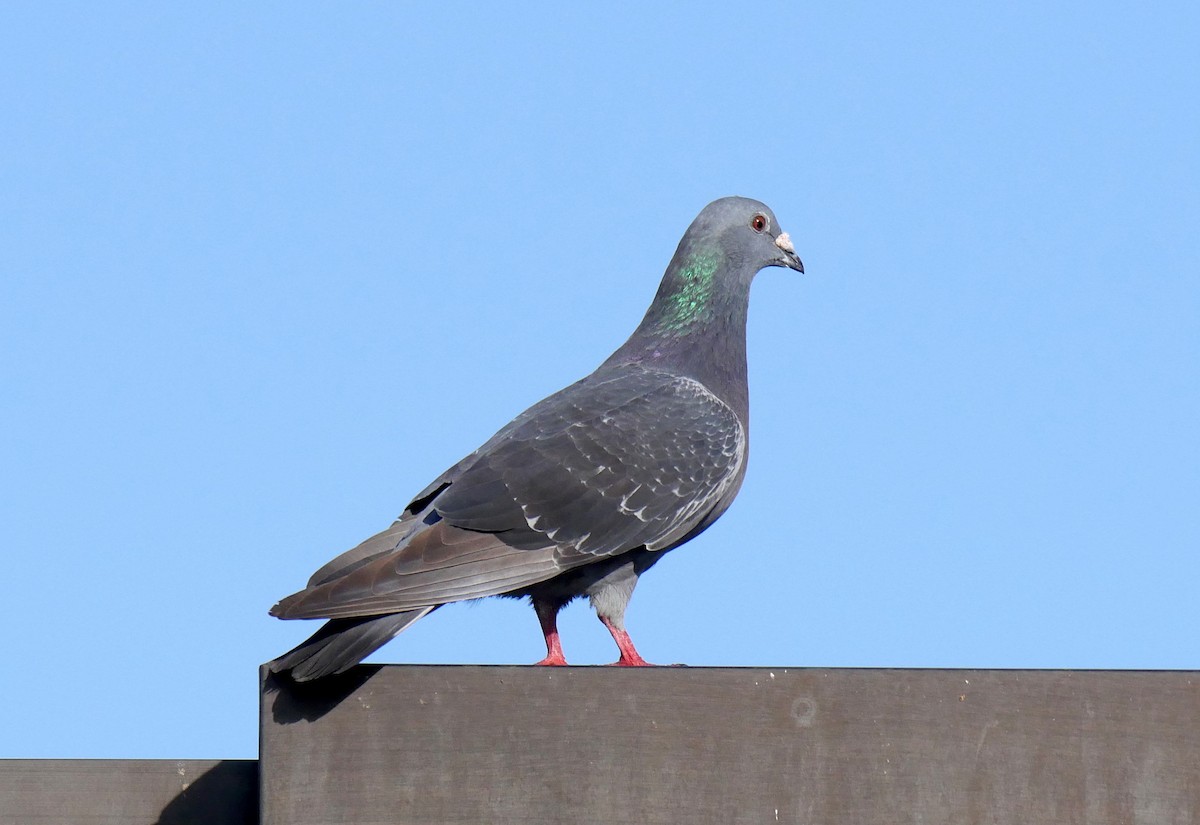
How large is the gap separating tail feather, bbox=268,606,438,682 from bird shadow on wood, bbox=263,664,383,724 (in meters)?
0.03

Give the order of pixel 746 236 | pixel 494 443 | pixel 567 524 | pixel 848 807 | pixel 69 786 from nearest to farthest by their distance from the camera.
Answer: pixel 848 807 → pixel 69 786 → pixel 567 524 → pixel 494 443 → pixel 746 236

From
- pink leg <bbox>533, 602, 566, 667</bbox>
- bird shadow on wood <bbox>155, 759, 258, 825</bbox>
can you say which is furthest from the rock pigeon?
bird shadow on wood <bbox>155, 759, 258, 825</bbox>

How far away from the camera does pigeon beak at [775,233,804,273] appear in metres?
6.97

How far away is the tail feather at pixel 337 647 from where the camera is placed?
158 inches

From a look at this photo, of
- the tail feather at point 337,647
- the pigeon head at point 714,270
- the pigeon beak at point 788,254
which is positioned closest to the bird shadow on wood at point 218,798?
the tail feather at point 337,647

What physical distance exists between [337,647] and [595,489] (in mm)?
1613

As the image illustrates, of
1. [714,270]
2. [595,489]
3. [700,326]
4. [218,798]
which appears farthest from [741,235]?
[218,798]

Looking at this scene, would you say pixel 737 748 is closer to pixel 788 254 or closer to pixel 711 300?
pixel 711 300

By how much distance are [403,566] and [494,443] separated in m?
1.24

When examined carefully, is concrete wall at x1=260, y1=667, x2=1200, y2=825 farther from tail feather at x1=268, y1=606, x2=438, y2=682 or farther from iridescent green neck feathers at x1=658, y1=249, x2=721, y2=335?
iridescent green neck feathers at x1=658, y1=249, x2=721, y2=335

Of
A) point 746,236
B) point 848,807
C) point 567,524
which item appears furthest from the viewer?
point 746,236

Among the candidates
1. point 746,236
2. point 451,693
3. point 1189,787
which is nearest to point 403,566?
point 451,693

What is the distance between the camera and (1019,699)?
3963 mm

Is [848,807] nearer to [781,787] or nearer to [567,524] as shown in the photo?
[781,787]
